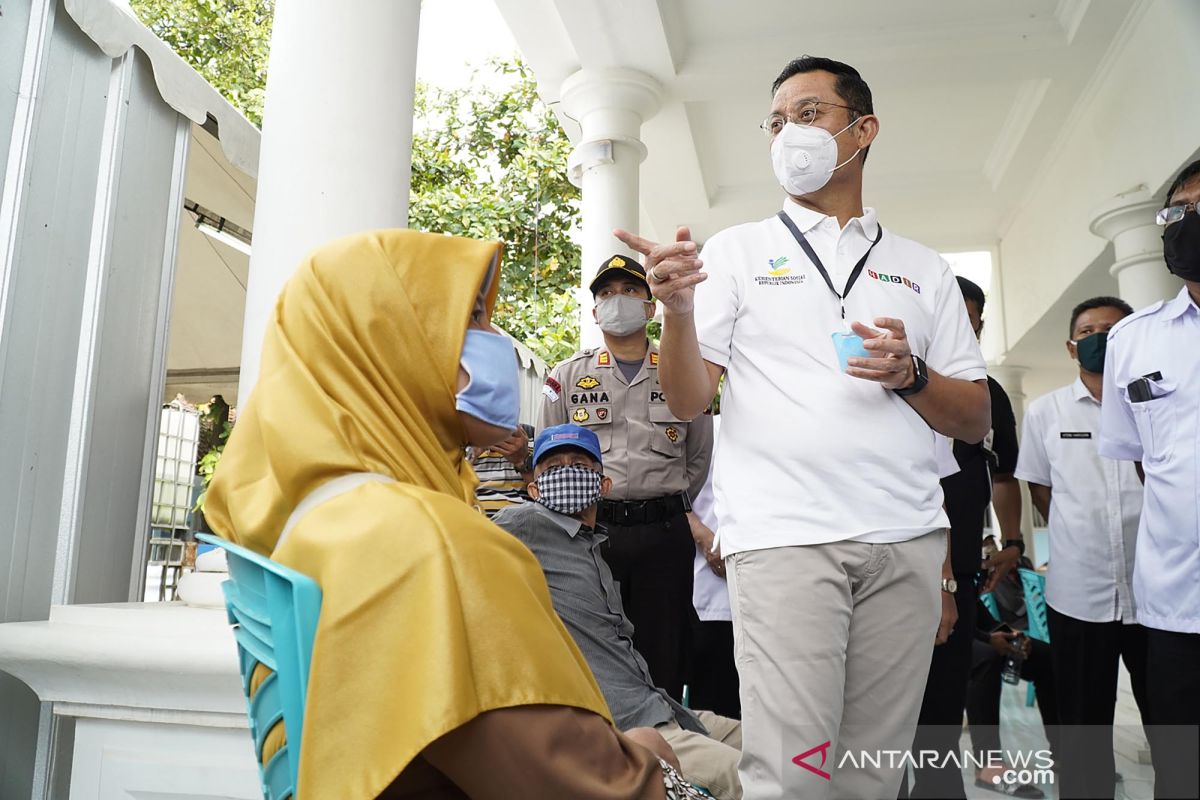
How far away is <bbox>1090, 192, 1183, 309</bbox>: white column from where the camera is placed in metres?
6.28

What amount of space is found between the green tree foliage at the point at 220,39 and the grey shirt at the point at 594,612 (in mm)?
12177

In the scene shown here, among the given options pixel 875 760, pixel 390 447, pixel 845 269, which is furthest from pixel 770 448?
pixel 390 447

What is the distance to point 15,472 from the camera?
2373mm

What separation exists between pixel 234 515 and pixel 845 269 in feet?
4.92

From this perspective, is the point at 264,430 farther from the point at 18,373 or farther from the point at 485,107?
the point at 485,107

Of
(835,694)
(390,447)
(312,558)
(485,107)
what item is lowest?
(835,694)

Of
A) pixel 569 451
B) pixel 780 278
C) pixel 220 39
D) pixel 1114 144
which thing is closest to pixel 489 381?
pixel 780 278

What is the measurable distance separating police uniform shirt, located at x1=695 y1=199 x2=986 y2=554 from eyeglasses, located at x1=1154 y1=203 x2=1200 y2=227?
1154mm

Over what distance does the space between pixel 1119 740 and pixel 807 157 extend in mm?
4453

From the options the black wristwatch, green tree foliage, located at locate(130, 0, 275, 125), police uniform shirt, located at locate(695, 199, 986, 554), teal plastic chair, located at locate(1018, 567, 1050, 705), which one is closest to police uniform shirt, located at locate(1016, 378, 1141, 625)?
teal plastic chair, located at locate(1018, 567, 1050, 705)

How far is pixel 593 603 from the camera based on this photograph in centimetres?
Result: 299

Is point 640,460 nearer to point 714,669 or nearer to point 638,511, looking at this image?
point 638,511

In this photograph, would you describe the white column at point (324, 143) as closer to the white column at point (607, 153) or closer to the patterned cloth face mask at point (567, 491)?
the patterned cloth face mask at point (567, 491)

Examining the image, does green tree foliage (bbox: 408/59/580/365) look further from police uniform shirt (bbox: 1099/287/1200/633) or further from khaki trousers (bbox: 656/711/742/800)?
khaki trousers (bbox: 656/711/742/800)
